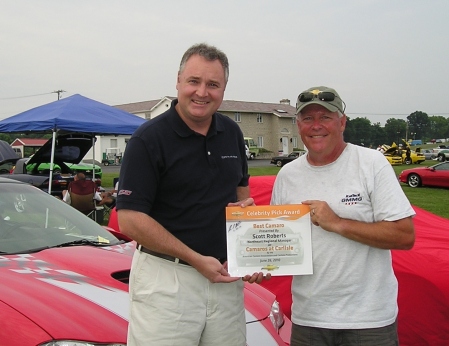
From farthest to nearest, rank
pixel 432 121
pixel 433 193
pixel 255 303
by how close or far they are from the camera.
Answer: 1. pixel 432 121
2. pixel 433 193
3. pixel 255 303

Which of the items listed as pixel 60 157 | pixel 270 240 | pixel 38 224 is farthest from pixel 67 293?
pixel 60 157

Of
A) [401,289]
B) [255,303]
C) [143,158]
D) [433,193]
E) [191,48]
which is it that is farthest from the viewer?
[433,193]

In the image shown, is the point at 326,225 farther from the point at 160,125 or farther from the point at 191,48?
the point at 191,48

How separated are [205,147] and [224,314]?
76 cm

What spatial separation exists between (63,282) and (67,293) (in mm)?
172

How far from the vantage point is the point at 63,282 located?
9.27 ft

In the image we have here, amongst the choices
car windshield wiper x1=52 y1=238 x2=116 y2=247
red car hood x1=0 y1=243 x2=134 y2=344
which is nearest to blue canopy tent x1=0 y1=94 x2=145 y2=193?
car windshield wiper x1=52 y1=238 x2=116 y2=247

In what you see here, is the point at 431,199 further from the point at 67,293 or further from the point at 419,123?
the point at 419,123

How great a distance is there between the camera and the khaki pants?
2.13 m

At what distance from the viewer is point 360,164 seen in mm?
2242

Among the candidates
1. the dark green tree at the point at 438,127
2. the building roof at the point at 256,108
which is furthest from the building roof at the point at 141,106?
the dark green tree at the point at 438,127

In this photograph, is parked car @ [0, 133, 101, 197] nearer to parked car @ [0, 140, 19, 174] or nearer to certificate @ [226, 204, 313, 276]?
parked car @ [0, 140, 19, 174]

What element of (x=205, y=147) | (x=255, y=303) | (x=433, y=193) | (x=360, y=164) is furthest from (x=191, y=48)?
(x=433, y=193)

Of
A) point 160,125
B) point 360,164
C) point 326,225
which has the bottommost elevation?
point 326,225
